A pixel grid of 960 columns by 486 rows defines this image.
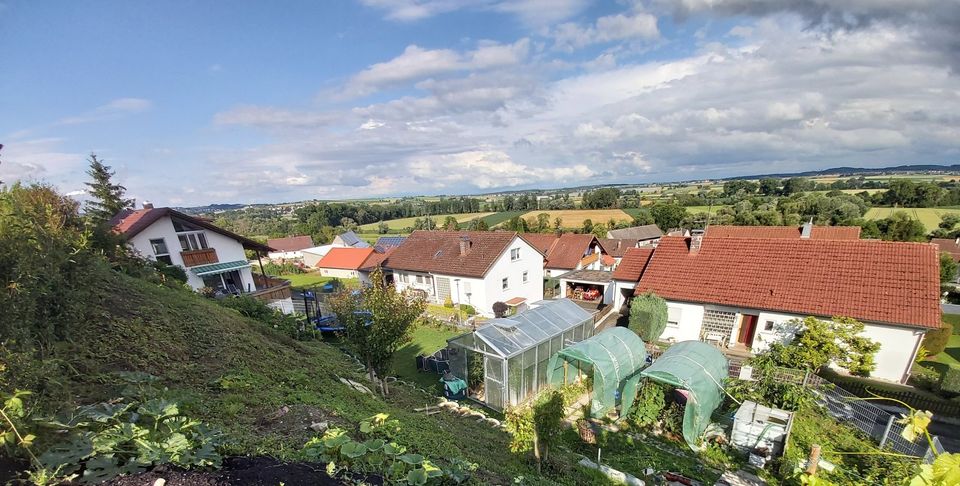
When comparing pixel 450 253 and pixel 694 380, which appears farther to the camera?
pixel 450 253

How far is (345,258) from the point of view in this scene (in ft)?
149

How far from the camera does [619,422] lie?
39.4ft

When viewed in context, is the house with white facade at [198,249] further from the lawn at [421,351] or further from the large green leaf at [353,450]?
the large green leaf at [353,450]

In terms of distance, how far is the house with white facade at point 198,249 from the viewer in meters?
19.4

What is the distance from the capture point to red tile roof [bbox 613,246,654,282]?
21.6 metres

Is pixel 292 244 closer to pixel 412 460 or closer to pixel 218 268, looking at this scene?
pixel 218 268

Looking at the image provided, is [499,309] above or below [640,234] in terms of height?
above

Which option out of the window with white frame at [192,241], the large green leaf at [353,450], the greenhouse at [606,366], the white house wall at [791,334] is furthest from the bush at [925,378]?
the window with white frame at [192,241]

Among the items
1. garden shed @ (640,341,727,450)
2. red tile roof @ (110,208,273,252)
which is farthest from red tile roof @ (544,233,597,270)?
red tile roof @ (110,208,273,252)

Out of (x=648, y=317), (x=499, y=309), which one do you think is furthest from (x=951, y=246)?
(x=499, y=309)

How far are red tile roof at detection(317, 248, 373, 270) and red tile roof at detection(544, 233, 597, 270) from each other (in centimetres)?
2233

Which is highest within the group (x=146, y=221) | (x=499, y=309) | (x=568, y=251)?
(x=146, y=221)

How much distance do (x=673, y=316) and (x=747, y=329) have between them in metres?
3.16

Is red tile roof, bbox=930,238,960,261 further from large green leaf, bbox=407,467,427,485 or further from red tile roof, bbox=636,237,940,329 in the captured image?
large green leaf, bbox=407,467,427,485
